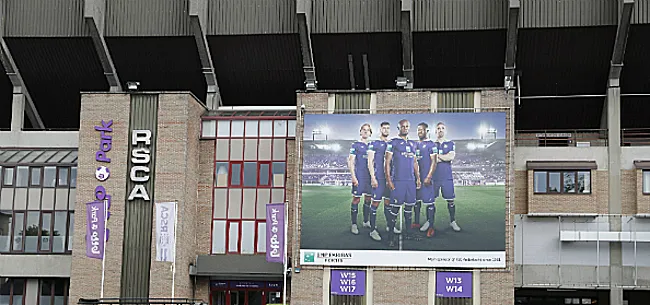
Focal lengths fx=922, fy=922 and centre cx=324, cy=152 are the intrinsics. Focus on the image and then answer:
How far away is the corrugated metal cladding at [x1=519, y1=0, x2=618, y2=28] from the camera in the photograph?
128 ft

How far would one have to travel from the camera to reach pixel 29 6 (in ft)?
140

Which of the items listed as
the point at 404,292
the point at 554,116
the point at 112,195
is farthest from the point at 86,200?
the point at 554,116

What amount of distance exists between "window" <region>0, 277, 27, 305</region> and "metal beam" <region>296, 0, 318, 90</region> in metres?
15.6

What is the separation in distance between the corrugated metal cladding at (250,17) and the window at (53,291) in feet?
42.6

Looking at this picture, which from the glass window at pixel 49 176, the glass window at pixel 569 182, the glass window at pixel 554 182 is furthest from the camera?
the glass window at pixel 49 176

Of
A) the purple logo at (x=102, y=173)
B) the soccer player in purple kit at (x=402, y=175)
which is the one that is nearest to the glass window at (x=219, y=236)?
the purple logo at (x=102, y=173)

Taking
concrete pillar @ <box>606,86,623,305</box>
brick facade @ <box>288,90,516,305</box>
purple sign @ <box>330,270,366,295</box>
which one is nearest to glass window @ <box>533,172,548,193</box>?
concrete pillar @ <box>606,86,623,305</box>

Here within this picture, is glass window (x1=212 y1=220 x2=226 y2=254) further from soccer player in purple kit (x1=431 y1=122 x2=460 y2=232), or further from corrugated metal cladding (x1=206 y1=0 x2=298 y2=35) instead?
soccer player in purple kit (x1=431 y1=122 x2=460 y2=232)

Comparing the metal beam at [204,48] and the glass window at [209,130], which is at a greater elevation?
the metal beam at [204,48]

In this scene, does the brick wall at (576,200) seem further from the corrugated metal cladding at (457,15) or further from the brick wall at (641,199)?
the corrugated metal cladding at (457,15)

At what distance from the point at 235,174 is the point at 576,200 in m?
14.8

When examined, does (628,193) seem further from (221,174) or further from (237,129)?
(221,174)

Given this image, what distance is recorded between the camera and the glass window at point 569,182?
3938cm

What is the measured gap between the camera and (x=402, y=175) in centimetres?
3769
